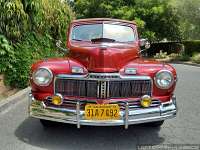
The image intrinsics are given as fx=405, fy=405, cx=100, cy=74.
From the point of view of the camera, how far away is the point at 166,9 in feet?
104

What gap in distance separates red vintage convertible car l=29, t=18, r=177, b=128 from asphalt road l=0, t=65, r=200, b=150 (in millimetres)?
375

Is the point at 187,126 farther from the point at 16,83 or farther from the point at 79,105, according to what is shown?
the point at 16,83

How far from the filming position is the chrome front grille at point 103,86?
559cm

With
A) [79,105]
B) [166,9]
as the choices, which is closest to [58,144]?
[79,105]

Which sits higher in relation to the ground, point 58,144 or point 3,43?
point 3,43

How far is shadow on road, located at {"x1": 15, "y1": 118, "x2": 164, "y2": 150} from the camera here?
5.60 m

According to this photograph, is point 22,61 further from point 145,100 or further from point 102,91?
point 145,100

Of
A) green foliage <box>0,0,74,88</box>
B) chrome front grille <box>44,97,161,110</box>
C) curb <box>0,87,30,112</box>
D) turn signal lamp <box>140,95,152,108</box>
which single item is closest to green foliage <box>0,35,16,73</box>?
green foliage <box>0,0,74,88</box>

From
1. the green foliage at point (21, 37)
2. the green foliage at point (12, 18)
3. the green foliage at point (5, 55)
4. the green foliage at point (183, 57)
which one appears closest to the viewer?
the green foliage at point (5, 55)

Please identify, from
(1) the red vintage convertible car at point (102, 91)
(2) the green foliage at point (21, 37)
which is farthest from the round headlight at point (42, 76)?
(2) the green foliage at point (21, 37)

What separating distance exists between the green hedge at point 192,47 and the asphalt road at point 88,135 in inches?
787

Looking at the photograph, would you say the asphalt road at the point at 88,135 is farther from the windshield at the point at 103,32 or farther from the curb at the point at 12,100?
the windshield at the point at 103,32

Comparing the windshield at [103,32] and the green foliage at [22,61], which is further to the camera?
the green foliage at [22,61]

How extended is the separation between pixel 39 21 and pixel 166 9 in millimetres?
21482
